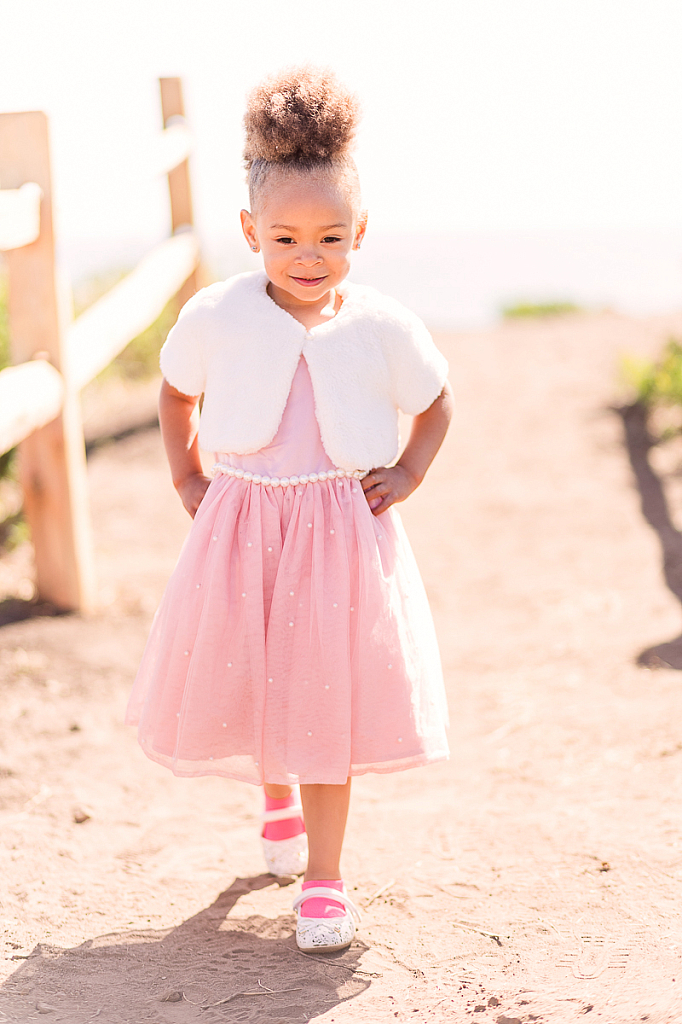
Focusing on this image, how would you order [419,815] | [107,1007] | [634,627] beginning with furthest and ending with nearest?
[634,627] → [419,815] → [107,1007]

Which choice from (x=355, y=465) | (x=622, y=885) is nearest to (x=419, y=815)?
(x=622, y=885)

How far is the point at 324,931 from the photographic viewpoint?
210 centimetres

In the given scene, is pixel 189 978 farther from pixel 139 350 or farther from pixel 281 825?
pixel 139 350

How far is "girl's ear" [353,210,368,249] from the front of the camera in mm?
2119

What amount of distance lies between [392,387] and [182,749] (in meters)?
0.84

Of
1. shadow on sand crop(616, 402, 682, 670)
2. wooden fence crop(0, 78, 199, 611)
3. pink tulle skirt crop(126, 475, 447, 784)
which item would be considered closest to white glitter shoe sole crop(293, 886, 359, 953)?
pink tulle skirt crop(126, 475, 447, 784)

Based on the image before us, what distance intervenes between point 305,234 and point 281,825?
1.31 meters

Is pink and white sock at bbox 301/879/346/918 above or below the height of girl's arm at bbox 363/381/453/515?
below

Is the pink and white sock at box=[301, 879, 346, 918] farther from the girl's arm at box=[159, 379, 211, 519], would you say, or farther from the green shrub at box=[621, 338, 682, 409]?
the green shrub at box=[621, 338, 682, 409]

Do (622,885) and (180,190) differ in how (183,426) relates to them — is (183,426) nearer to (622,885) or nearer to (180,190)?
(622,885)

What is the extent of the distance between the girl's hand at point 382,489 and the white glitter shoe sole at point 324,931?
79 centimetres

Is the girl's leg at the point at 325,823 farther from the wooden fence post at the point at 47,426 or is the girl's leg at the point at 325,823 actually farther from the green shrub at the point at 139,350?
the green shrub at the point at 139,350

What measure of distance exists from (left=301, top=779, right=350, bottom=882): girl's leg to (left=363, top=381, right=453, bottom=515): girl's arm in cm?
58

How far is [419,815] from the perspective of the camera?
2.70 m
